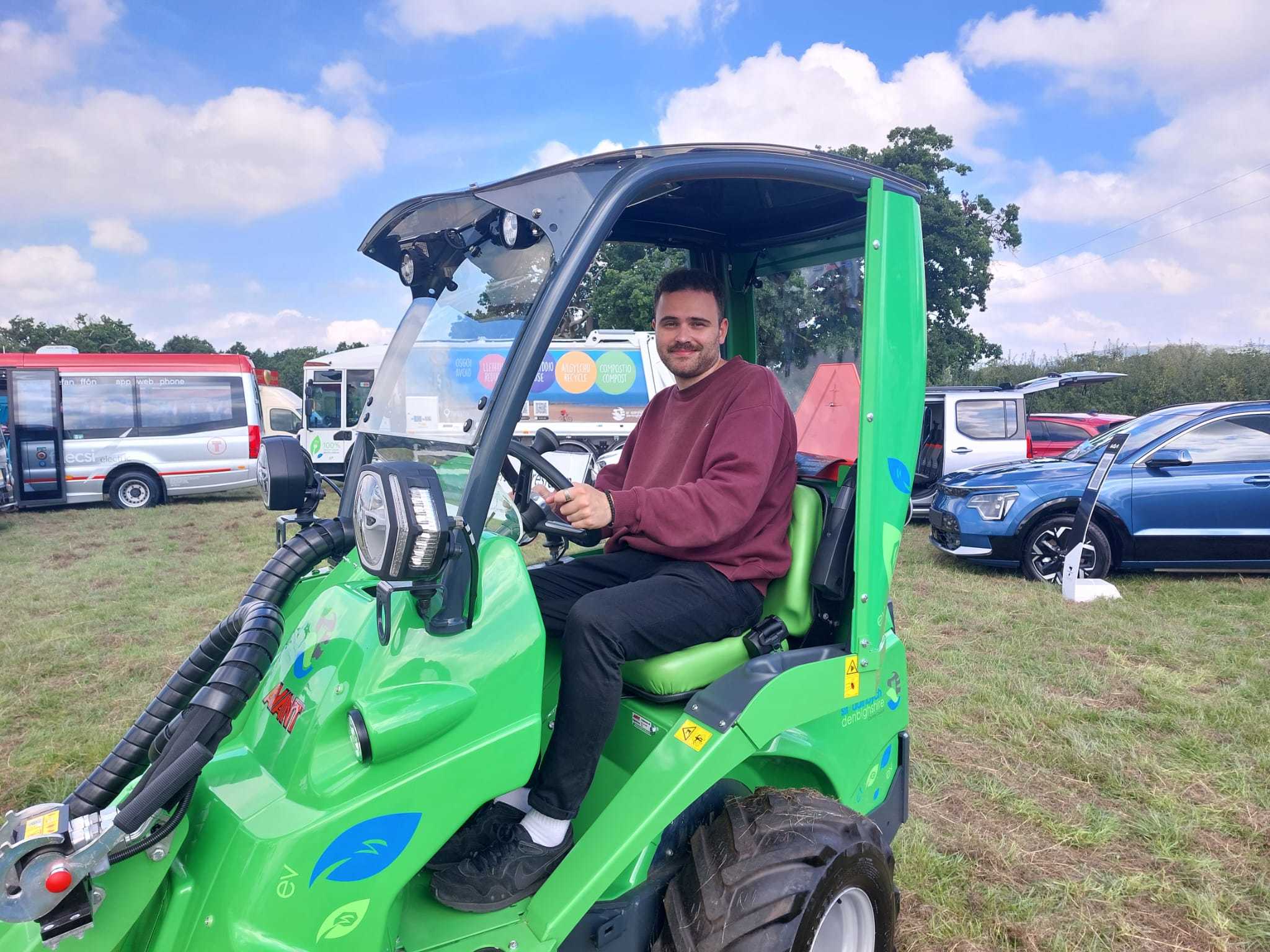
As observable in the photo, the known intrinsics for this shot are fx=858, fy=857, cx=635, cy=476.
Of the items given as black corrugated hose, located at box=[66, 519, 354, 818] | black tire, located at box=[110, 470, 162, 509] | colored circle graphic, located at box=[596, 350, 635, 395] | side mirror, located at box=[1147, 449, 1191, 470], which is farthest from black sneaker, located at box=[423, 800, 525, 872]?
black tire, located at box=[110, 470, 162, 509]

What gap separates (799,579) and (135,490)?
48.1 feet

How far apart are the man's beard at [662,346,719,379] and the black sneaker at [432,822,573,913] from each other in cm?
137

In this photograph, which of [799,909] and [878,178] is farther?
[878,178]

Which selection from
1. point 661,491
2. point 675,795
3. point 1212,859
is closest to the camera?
point 675,795

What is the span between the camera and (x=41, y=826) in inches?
60.2

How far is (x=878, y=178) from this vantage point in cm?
236

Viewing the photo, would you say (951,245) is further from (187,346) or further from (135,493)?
(187,346)

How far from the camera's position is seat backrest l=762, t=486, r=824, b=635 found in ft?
8.05

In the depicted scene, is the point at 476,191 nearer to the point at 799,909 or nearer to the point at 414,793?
the point at 414,793

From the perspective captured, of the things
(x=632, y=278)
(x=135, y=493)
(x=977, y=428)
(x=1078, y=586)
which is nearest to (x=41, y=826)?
(x=632, y=278)

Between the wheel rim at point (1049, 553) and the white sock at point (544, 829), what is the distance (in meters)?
6.84

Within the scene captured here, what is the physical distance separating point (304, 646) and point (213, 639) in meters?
0.28

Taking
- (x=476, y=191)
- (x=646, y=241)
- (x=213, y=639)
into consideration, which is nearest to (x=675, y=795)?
(x=213, y=639)

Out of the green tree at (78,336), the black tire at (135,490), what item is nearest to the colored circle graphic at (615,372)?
the black tire at (135,490)
